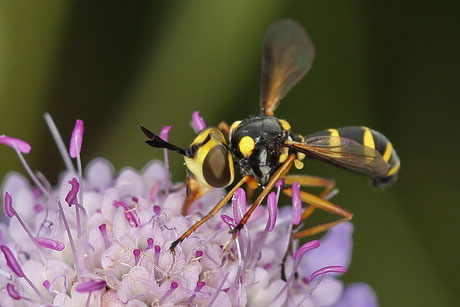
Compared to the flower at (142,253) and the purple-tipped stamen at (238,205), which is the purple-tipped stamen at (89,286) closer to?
the flower at (142,253)

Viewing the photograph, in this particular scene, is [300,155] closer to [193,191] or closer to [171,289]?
[193,191]

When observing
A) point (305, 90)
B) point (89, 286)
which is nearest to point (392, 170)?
point (305, 90)

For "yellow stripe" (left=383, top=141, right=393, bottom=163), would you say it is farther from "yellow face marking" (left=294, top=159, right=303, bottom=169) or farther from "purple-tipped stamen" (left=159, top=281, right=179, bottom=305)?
"purple-tipped stamen" (left=159, top=281, right=179, bottom=305)

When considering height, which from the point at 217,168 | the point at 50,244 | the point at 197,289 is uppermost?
the point at 217,168

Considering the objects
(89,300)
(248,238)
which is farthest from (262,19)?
(89,300)

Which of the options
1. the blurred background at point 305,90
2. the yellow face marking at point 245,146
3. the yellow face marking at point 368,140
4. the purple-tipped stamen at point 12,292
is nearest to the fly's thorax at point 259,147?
the yellow face marking at point 245,146

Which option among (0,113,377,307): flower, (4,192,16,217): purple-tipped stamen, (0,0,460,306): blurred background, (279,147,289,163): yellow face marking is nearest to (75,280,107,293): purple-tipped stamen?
(0,113,377,307): flower
